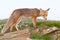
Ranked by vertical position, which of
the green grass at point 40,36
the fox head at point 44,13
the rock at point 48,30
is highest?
the fox head at point 44,13

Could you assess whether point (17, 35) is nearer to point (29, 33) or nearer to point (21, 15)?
point (29, 33)

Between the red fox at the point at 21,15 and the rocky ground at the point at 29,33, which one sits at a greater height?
the red fox at the point at 21,15

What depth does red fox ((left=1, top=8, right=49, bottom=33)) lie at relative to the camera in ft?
36.9

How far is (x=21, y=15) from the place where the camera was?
37.7 ft

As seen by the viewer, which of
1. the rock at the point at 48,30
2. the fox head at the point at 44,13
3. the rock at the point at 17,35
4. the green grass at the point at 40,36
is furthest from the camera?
the fox head at the point at 44,13

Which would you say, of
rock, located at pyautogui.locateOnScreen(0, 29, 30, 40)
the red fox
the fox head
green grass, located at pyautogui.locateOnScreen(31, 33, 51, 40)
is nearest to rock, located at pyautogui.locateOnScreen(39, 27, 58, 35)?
green grass, located at pyautogui.locateOnScreen(31, 33, 51, 40)

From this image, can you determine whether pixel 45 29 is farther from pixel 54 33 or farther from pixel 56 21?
pixel 56 21

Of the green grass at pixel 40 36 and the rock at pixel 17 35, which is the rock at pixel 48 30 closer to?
the green grass at pixel 40 36

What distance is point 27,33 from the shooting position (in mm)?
10469

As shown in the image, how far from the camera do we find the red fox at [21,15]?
443 inches

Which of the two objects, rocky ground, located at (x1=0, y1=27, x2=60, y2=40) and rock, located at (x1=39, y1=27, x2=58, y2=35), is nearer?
rocky ground, located at (x1=0, y1=27, x2=60, y2=40)

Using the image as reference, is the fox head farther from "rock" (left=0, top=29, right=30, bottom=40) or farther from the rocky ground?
"rock" (left=0, top=29, right=30, bottom=40)

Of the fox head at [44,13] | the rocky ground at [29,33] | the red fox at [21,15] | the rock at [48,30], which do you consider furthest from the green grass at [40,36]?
the fox head at [44,13]

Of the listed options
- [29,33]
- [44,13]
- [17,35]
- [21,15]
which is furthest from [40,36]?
[44,13]
